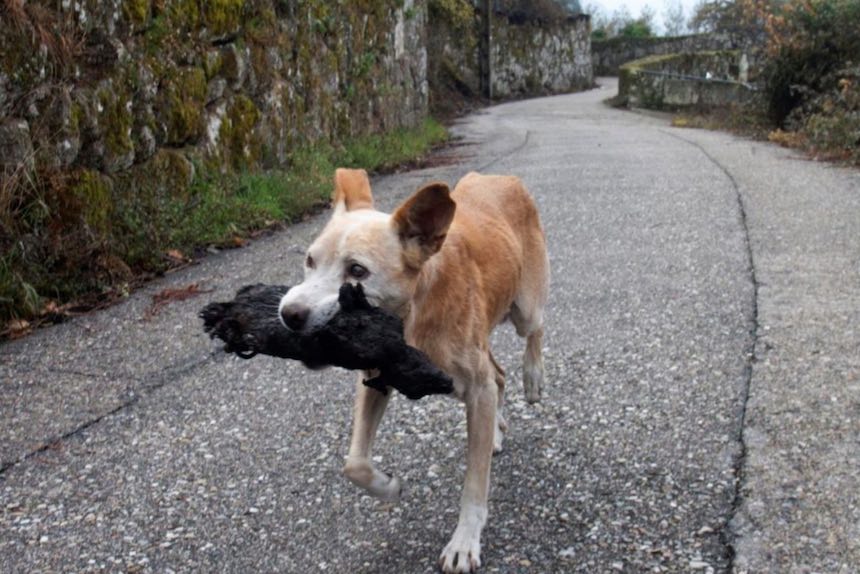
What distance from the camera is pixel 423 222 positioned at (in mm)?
3348

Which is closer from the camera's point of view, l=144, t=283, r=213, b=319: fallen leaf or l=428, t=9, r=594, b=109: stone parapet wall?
l=144, t=283, r=213, b=319: fallen leaf

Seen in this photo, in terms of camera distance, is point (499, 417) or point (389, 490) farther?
point (499, 417)

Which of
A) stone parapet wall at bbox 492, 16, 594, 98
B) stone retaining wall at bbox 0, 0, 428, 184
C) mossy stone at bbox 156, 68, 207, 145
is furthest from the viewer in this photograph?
stone parapet wall at bbox 492, 16, 594, 98

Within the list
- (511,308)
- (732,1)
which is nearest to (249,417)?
(511,308)

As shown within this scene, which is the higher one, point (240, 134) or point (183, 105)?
point (183, 105)

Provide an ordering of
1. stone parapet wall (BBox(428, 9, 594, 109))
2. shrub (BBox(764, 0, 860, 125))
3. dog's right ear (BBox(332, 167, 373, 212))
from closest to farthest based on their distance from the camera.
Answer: dog's right ear (BBox(332, 167, 373, 212))
shrub (BBox(764, 0, 860, 125))
stone parapet wall (BBox(428, 9, 594, 109))

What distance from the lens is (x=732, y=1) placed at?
39125mm

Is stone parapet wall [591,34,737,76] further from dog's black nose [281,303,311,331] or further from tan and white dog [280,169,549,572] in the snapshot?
dog's black nose [281,303,311,331]

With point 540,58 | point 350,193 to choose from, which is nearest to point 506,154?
point 350,193

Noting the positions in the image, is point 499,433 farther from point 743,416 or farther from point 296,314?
point 296,314

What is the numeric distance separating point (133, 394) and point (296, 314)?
2408 millimetres

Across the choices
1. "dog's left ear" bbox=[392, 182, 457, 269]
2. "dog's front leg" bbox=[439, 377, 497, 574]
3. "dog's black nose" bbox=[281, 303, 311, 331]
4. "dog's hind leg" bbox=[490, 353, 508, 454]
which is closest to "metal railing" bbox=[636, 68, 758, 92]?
"dog's hind leg" bbox=[490, 353, 508, 454]

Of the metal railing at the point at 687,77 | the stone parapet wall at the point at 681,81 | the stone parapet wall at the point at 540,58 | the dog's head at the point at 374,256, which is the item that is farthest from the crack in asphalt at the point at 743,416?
the stone parapet wall at the point at 540,58

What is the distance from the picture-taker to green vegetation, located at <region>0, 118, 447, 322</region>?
6402 millimetres
